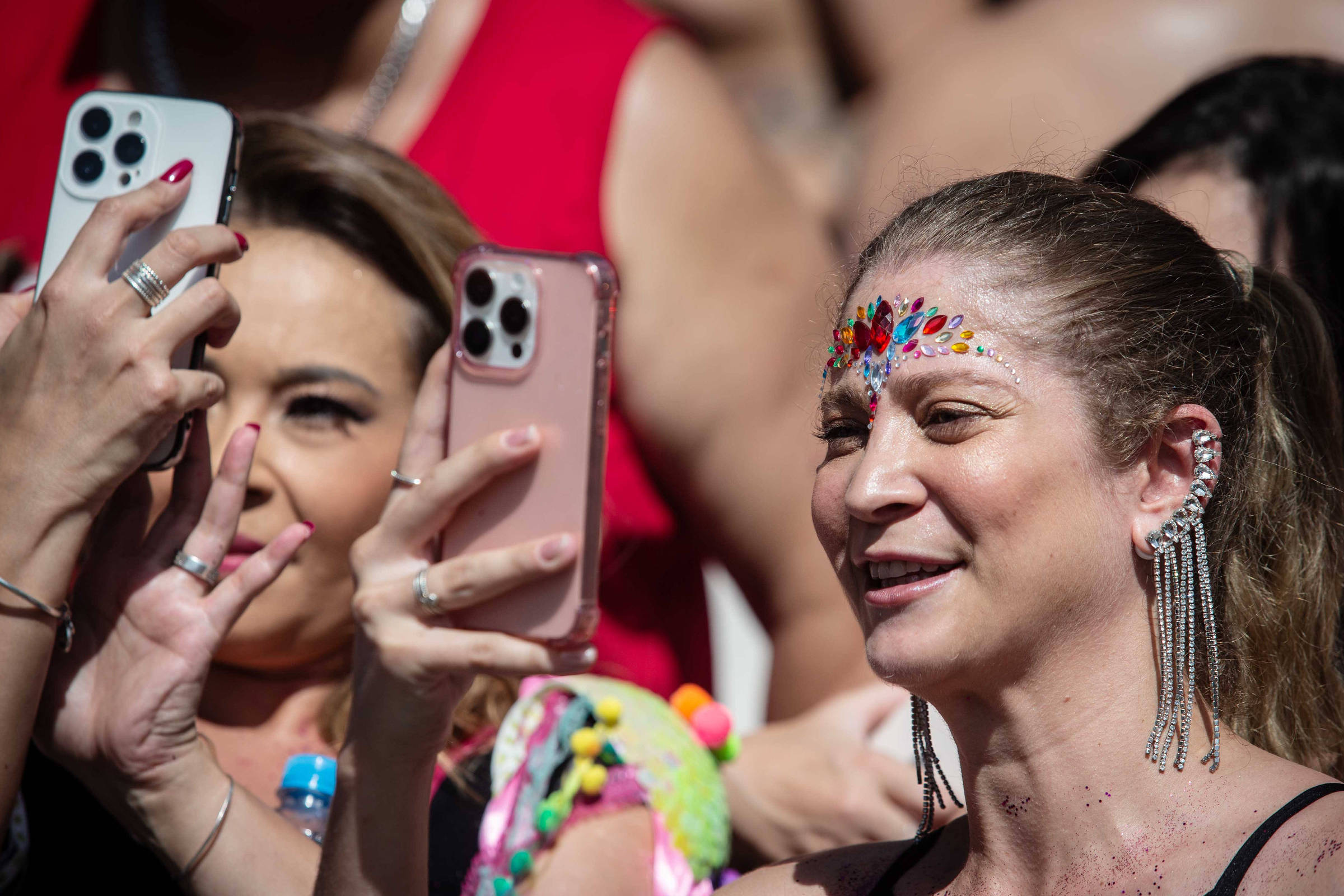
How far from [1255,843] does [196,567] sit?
1208mm

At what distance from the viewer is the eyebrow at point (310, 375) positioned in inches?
76.4

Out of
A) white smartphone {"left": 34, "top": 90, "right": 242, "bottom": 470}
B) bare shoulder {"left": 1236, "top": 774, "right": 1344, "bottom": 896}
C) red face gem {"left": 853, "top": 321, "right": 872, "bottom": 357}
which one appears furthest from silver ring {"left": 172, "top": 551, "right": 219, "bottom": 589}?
bare shoulder {"left": 1236, "top": 774, "right": 1344, "bottom": 896}

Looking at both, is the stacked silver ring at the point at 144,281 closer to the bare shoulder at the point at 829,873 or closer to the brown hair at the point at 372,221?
the brown hair at the point at 372,221

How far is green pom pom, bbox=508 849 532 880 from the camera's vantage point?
5.63 ft

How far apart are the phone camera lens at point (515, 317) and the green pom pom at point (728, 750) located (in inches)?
37.0

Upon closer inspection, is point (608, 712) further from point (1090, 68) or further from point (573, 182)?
point (1090, 68)

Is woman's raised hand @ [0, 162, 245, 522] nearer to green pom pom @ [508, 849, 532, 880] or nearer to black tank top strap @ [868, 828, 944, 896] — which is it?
green pom pom @ [508, 849, 532, 880]

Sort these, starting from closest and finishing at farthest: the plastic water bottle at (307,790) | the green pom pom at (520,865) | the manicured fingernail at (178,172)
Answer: the manicured fingernail at (178,172) → the green pom pom at (520,865) → the plastic water bottle at (307,790)

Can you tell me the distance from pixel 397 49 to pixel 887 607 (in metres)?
1.84

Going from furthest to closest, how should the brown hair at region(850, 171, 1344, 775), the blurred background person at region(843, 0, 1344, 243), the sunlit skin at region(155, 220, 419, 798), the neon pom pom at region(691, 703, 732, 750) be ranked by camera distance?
the blurred background person at region(843, 0, 1344, 243)
the neon pom pom at region(691, 703, 732, 750)
the sunlit skin at region(155, 220, 419, 798)
the brown hair at region(850, 171, 1344, 775)

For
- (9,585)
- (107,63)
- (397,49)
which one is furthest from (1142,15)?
(9,585)

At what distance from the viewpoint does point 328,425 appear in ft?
6.47

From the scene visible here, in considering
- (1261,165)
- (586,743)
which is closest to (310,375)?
(586,743)

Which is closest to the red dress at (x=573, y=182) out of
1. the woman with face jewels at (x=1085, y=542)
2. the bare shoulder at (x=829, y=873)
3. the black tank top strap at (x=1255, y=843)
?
the bare shoulder at (x=829, y=873)
